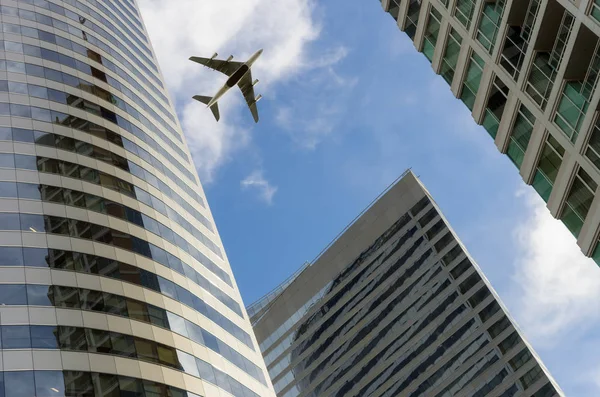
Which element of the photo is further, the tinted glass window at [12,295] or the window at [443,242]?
the window at [443,242]

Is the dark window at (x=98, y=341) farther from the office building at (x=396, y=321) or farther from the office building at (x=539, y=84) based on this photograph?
the office building at (x=396, y=321)

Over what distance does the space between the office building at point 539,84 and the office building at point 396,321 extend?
46.6 m

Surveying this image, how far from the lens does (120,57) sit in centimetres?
5888

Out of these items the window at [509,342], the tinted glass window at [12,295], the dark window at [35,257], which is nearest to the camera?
the tinted glass window at [12,295]

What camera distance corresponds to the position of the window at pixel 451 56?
34.1 meters

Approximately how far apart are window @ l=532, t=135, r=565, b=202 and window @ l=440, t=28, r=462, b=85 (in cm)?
801

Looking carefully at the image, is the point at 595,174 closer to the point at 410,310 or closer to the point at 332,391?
the point at 410,310

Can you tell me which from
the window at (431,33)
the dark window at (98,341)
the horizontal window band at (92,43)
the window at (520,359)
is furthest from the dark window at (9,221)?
the window at (520,359)

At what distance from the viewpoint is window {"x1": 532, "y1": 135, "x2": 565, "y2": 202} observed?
27898 mm

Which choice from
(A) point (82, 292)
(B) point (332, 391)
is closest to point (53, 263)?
(A) point (82, 292)

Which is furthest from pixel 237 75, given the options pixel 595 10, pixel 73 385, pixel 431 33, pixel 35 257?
pixel 595 10

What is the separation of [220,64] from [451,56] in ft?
86.7

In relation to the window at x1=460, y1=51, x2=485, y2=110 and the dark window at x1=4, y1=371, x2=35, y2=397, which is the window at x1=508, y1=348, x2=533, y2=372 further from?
the dark window at x1=4, y1=371, x2=35, y2=397

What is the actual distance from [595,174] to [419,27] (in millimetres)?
15509
